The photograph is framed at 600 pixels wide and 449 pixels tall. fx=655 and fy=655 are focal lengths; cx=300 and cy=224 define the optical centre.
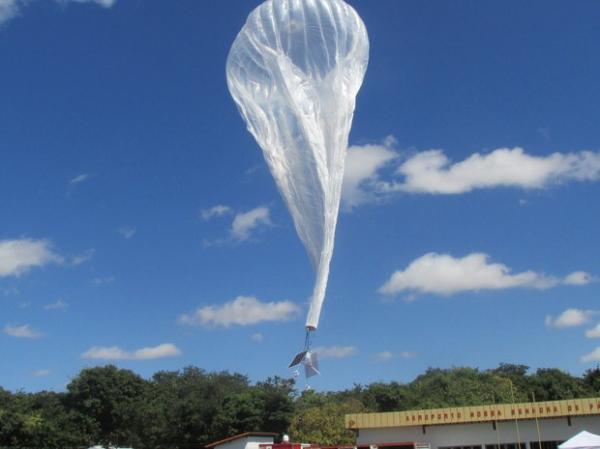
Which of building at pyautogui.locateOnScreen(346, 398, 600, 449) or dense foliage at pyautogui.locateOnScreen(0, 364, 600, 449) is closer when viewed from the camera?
building at pyautogui.locateOnScreen(346, 398, 600, 449)

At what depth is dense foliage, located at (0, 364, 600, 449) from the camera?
45000 mm

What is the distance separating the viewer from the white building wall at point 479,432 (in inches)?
1206

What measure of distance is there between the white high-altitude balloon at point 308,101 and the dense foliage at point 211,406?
30255 mm

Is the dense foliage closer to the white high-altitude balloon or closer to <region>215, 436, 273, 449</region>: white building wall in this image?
<region>215, 436, 273, 449</region>: white building wall

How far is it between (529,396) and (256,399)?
26.6m

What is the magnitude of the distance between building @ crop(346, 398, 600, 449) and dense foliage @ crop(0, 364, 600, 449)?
849 cm

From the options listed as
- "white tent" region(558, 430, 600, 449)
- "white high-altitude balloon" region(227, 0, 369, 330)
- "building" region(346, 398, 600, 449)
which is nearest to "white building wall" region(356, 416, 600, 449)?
"building" region(346, 398, 600, 449)

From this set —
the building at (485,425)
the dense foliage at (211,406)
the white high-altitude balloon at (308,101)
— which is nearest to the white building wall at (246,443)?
the building at (485,425)

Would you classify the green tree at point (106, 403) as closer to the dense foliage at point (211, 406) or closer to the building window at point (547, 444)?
the dense foliage at point (211, 406)

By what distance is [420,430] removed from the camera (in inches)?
1330

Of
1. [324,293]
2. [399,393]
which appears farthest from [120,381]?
[324,293]

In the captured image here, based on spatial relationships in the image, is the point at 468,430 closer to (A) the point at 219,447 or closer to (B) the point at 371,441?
(B) the point at 371,441

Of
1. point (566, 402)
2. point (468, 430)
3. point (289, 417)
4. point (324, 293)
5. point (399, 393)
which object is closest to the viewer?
point (324, 293)

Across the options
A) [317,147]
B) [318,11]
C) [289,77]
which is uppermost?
[318,11]
